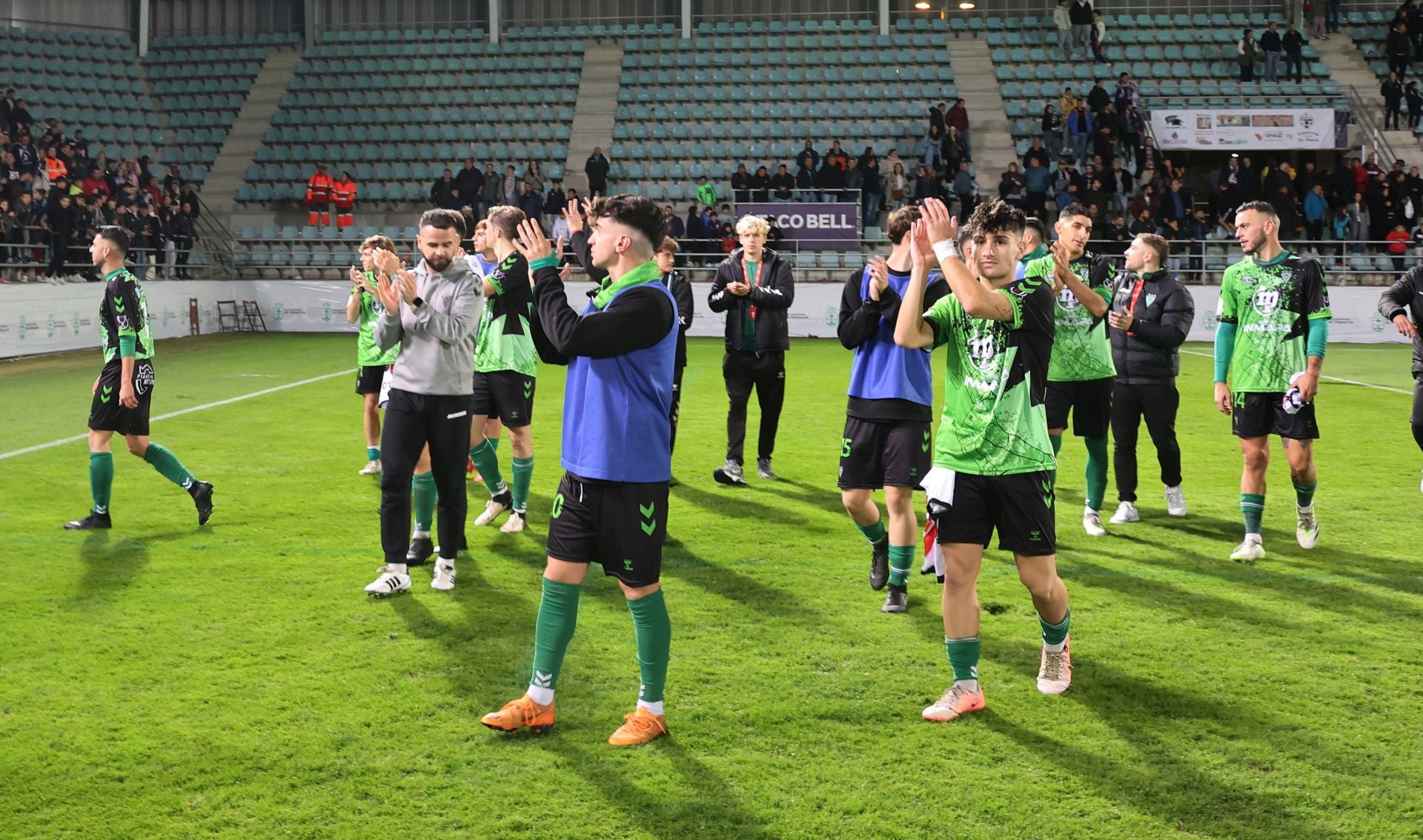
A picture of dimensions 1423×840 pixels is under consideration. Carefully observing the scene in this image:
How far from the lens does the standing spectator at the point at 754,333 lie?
383 inches

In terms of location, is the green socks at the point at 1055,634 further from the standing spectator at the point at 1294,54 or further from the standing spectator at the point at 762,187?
the standing spectator at the point at 1294,54

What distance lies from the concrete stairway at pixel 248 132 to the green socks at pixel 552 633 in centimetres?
2971

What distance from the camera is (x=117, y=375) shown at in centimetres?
821

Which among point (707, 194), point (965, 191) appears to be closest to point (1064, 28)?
point (965, 191)

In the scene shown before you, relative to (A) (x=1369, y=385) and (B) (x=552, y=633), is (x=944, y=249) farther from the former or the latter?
(A) (x=1369, y=385)

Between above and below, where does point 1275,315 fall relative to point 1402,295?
below

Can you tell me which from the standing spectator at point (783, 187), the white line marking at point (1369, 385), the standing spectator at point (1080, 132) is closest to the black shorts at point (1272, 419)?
the white line marking at point (1369, 385)

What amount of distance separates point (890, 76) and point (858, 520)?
28.3 meters

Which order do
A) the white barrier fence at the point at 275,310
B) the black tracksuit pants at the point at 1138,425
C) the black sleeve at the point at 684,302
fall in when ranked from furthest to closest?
the white barrier fence at the point at 275,310 → the black sleeve at the point at 684,302 → the black tracksuit pants at the point at 1138,425

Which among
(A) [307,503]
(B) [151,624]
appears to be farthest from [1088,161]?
(B) [151,624]

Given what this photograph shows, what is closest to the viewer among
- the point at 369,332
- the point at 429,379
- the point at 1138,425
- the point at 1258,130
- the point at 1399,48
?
the point at 429,379

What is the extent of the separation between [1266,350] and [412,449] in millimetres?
5100

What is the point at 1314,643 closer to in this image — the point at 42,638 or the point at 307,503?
the point at 42,638

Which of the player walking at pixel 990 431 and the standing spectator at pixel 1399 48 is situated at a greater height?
the standing spectator at pixel 1399 48
